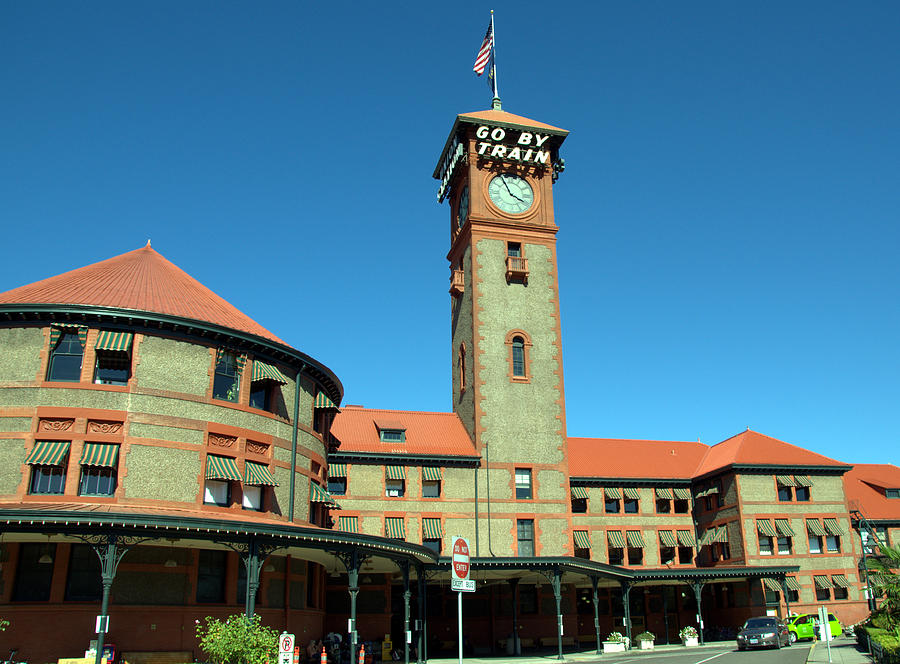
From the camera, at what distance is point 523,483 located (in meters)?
48.0

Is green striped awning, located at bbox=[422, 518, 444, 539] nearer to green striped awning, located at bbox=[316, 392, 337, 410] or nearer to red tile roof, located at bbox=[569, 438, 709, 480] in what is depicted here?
green striped awning, located at bbox=[316, 392, 337, 410]

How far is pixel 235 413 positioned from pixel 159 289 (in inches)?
244

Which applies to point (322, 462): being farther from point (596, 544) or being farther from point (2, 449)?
point (596, 544)

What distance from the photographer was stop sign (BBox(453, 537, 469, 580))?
1814 cm

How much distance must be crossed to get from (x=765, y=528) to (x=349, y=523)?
2704cm

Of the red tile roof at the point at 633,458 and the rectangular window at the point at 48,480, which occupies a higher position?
the red tile roof at the point at 633,458

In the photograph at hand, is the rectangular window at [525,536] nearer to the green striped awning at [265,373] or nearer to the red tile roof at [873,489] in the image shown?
the green striped awning at [265,373]

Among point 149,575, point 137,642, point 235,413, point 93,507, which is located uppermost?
point 235,413

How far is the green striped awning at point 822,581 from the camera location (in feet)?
170

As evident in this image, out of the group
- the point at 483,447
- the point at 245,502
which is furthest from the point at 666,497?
the point at 245,502

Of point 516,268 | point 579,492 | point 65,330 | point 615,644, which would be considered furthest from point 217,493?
point 579,492

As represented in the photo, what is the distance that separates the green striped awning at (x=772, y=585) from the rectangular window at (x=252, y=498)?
3426 centimetres

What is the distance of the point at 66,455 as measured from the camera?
2797 cm

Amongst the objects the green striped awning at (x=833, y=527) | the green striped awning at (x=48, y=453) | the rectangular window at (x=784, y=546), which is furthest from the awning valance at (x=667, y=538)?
the green striped awning at (x=48, y=453)
